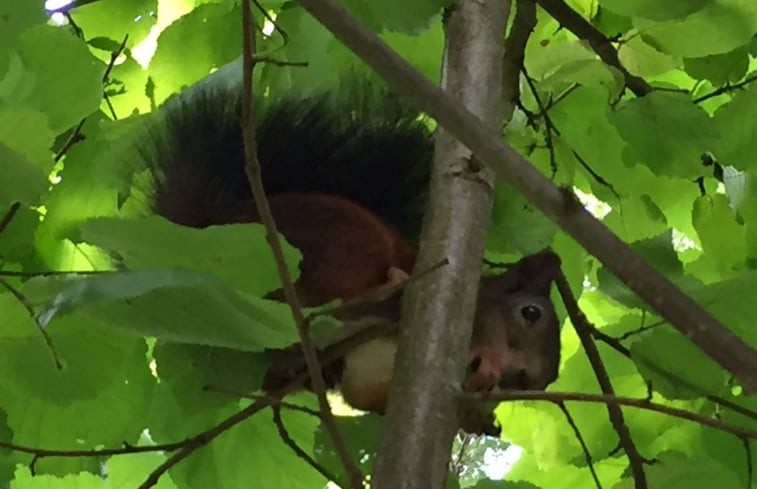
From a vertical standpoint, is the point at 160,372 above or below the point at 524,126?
below

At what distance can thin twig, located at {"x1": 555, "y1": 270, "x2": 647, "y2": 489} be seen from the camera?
68 centimetres

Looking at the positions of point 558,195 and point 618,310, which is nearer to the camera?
point 558,195

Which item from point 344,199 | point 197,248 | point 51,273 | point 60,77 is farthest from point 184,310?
point 344,199

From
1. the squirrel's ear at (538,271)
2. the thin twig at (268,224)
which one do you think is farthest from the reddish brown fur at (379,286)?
the thin twig at (268,224)

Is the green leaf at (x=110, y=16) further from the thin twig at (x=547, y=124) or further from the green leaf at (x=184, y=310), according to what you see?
the green leaf at (x=184, y=310)

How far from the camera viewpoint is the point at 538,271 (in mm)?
830

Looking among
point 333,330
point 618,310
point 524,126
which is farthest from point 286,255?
point 618,310

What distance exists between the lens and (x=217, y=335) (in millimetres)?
442

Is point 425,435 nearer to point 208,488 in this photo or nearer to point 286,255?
point 286,255

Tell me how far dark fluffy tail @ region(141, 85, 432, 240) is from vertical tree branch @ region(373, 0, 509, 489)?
133mm

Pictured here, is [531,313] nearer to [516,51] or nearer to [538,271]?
[538,271]

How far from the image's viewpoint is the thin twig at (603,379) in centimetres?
68

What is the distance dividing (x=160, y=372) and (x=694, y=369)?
0.32 m

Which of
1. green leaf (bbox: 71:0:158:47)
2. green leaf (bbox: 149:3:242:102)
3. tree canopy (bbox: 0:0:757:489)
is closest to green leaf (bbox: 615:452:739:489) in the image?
tree canopy (bbox: 0:0:757:489)
